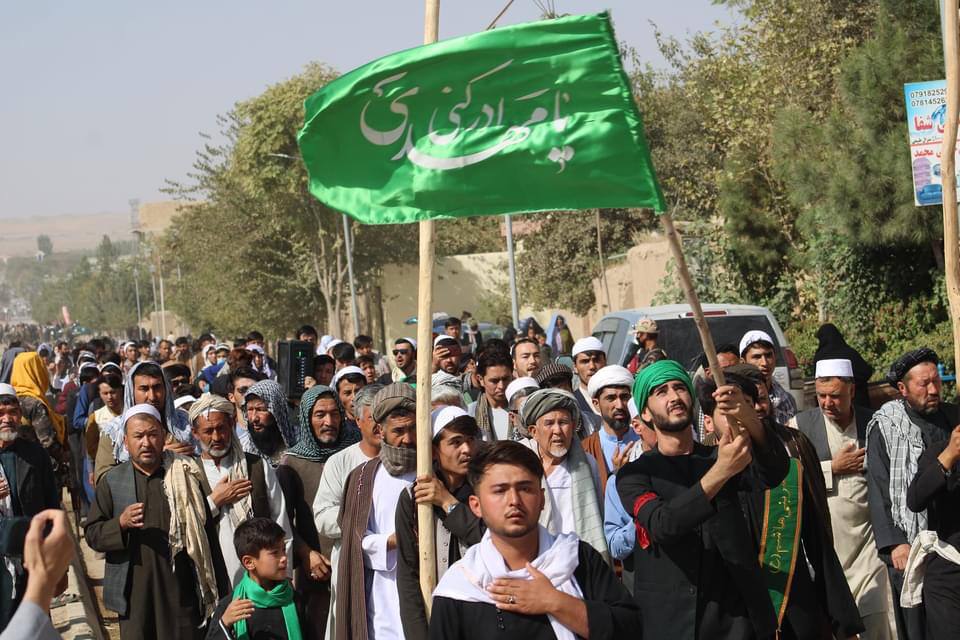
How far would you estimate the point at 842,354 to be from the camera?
713 cm

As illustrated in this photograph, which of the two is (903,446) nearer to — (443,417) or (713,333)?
(443,417)

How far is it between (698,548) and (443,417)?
1.32m

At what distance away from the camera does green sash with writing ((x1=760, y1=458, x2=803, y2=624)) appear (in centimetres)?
525

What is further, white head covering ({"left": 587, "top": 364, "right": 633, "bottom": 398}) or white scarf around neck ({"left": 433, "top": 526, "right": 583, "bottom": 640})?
white head covering ({"left": 587, "top": 364, "right": 633, "bottom": 398})

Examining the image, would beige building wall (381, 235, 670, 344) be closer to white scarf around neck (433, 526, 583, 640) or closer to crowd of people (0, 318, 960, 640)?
crowd of people (0, 318, 960, 640)

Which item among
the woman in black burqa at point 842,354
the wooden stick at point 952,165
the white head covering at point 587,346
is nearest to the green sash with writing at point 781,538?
the wooden stick at point 952,165

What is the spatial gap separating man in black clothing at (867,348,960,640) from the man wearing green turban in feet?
4.73

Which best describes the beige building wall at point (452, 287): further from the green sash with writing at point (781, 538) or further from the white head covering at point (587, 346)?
the green sash with writing at point (781, 538)

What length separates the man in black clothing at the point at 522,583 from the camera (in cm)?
389

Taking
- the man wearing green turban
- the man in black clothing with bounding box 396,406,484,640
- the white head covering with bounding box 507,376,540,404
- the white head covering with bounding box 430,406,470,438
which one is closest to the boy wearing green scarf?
the man in black clothing with bounding box 396,406,484,640

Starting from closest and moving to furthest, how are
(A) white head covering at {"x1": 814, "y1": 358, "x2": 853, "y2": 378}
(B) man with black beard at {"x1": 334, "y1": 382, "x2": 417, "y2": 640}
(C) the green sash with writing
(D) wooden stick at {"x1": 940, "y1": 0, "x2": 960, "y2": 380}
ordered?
(C) the green sash with writing → (D) wooden stick at {"x1": 940, "y1": 0, "x2": 960, "y2": 380} → (B) man with black beard at {"x1": 334, "y1": 382, "x2": 417, "y2": 640} → (A) white head covering at {"x1": 814, "y1": 358, "x2": 853, "y2": 378}

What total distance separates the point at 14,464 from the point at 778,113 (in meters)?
15.0

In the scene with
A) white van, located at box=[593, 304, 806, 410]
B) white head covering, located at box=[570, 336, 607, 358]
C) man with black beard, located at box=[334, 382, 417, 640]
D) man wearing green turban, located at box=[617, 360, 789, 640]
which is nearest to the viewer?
man wearing green turban, located at box=[617, 360, 789, 640]

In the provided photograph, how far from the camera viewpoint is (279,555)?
6141 millimetres
